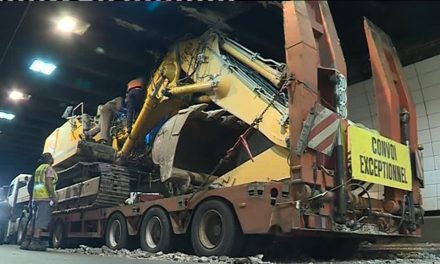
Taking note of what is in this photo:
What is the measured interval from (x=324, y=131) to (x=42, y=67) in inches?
304

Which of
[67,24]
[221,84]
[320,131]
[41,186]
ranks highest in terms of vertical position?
[67,24]

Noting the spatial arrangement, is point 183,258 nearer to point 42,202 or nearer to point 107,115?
point 42,202

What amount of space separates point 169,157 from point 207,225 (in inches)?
54.2

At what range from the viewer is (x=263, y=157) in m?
6.00

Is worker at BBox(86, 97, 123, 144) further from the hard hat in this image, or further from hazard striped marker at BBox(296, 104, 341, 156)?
hazard striped marker at BBox(296, 104, 341, 156)

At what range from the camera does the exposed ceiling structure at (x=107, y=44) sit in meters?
2.61

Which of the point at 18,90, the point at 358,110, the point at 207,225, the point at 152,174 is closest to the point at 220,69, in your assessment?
the point at 207,225

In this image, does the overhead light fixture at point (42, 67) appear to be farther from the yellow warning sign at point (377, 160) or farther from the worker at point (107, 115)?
the yellow warning sign at point (377, 160)

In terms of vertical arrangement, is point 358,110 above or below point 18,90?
below

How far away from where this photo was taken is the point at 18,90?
1238 centimetres

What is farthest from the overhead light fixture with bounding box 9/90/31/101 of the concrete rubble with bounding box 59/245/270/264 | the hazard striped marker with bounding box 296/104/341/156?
the hazard striped marker with bounding box 296/104/341/156

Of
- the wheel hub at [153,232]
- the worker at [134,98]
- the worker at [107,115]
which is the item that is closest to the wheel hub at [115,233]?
the wheel hub at [153,232]

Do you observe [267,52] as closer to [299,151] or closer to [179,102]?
[299,151]

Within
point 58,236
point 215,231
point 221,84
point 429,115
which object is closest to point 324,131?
point 215,231
